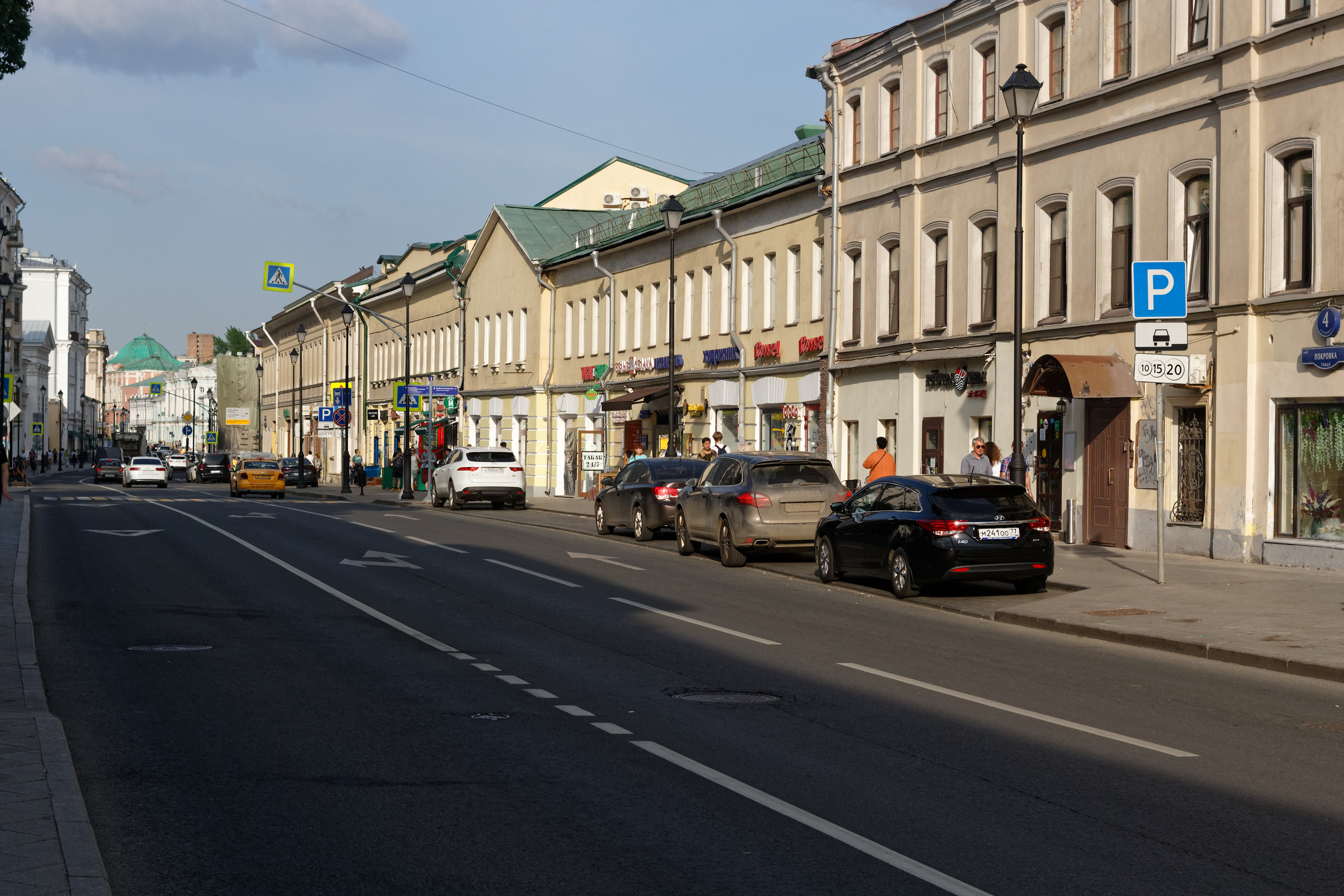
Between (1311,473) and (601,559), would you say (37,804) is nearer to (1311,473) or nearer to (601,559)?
(601,559)

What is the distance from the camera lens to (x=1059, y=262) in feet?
88.3

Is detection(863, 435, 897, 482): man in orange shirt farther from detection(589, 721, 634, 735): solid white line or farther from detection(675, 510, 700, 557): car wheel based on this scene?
detection(589, 721, 634, 735): solid white line

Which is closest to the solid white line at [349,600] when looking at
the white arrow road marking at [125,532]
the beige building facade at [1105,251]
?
the white arrow road marking at [125,532]

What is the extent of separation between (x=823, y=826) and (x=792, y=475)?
644 inches

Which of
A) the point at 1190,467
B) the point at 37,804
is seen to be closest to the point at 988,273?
the point at 1190,467

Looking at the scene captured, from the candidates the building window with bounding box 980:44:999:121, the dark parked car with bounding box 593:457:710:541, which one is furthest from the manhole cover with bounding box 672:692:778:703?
the building window with bounding box 980:44:999:121

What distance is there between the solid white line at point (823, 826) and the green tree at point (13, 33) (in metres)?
14.8

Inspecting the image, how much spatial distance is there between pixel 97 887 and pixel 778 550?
1888 cm

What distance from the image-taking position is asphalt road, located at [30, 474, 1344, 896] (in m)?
6.11

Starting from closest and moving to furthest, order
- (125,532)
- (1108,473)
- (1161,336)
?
(1161,336) < (1108,473) < (125,532)

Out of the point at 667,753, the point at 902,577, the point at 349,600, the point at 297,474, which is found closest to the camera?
the point at 667,753

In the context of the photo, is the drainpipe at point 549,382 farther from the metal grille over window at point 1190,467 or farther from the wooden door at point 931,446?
the metal grille over window at point 1190,467

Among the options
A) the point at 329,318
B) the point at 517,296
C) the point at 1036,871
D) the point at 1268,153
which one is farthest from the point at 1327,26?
the point at 329,318

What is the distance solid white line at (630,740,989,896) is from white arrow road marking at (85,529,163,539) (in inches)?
852
